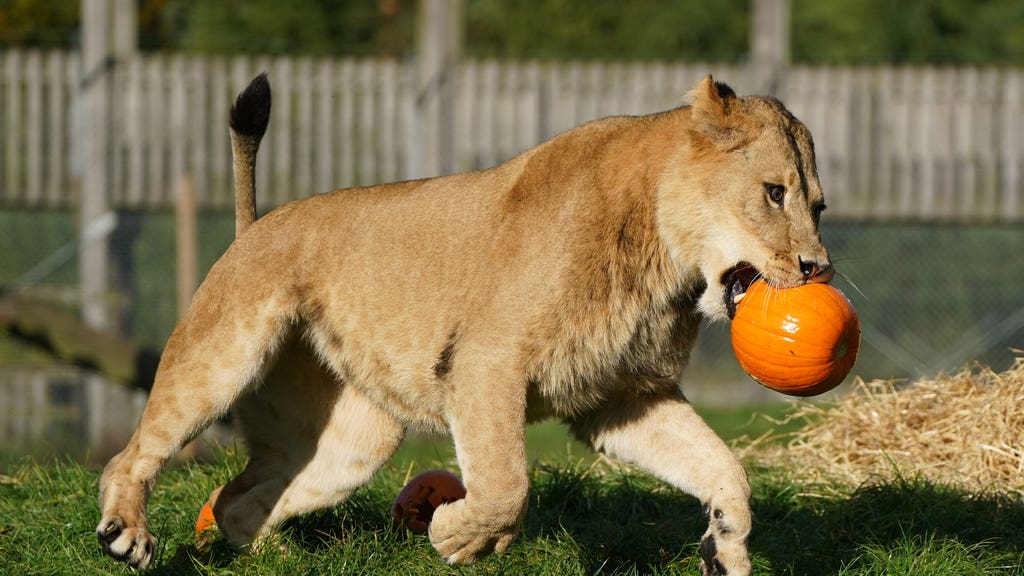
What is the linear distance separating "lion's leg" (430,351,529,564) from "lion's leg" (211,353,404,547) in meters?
0.84

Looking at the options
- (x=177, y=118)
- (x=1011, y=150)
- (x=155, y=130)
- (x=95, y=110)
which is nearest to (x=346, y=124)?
(x=177, y=118)

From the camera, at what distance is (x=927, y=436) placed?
5938 millimetres

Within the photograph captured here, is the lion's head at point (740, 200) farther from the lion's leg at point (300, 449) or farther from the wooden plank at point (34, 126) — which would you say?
the wooden plank at point (34, 126)

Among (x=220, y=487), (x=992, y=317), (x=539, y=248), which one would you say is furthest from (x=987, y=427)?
(x=992, y=317)

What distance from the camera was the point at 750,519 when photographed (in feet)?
14.1

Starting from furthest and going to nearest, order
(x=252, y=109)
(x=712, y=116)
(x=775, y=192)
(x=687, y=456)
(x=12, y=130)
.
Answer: (x=12, y=130) → (x=252, y=109) → (x=687, y=456) → (x=712, y=116) → (x=775, y=192)

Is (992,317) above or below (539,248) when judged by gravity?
below

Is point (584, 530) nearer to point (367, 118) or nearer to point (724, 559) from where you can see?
point (724, 559)

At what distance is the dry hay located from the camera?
18.6ft

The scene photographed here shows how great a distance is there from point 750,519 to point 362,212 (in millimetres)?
1732

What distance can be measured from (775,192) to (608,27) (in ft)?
56.9

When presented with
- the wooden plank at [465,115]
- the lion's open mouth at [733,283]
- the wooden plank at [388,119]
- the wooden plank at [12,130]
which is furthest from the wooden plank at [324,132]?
the lion's open mouth at [733,283]

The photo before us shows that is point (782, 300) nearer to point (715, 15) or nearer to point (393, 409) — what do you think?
point (393, 409)

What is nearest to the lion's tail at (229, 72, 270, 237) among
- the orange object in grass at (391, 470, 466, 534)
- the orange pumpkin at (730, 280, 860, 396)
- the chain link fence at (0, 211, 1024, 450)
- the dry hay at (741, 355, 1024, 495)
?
the orange object in grass at (391, 470, 466, 534)
